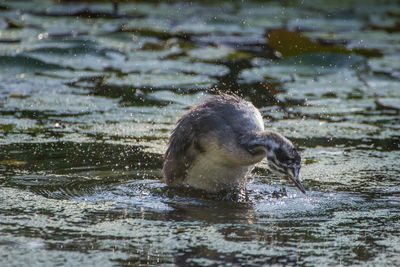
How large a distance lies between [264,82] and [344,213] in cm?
525

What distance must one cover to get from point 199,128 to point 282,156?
1147 mm

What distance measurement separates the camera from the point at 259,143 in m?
5.80

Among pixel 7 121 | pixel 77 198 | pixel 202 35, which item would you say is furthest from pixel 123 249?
pixel 202 35

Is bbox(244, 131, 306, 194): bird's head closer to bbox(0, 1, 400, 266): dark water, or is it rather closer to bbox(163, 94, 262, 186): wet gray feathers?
bbox(0, 1, 400, 266): dark water

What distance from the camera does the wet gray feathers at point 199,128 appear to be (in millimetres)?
6285

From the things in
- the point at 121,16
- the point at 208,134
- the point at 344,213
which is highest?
the point at 121,16

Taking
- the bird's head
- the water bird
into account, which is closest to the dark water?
the water bird

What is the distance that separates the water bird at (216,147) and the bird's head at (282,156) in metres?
0.13

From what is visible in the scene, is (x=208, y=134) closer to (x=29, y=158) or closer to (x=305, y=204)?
(x=305, y=204)

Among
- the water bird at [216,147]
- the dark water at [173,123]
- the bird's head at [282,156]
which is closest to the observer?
the dark water at [173,123]

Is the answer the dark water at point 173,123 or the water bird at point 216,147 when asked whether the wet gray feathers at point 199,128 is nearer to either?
the water bird at point 216,147

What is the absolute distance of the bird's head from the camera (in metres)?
5.48

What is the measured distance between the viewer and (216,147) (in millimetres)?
6219

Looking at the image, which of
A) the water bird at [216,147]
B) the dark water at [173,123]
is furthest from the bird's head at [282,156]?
the dark water at [173,123]
